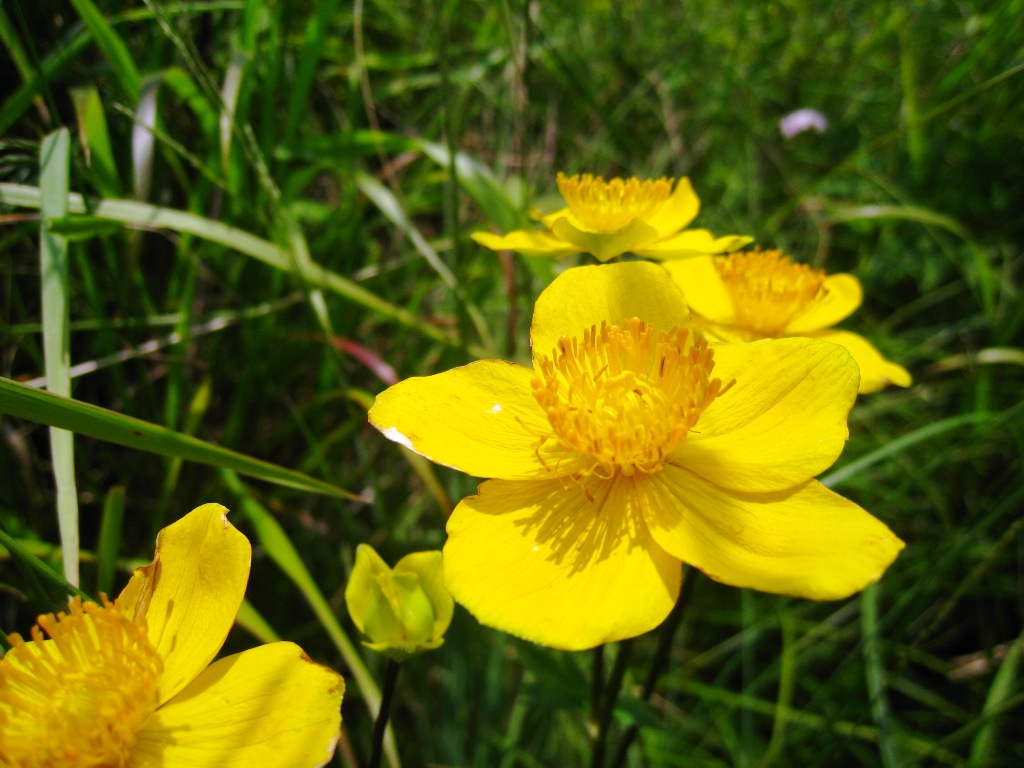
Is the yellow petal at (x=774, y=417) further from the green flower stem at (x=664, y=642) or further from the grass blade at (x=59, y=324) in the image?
the grass blade at (x=59, y=324)

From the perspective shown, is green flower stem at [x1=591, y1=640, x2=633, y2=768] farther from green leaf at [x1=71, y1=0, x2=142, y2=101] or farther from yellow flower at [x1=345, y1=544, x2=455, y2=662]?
green leaf at [x1=71, y1=0, x2=142, y2=101]

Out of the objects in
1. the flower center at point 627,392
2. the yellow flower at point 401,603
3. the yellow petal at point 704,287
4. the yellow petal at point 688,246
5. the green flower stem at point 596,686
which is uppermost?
the yellow petal at point 688,246

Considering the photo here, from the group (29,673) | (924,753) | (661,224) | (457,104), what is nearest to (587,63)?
(457,104)

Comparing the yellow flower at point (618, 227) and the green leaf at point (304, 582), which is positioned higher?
the yellow flower at point (618, 227)

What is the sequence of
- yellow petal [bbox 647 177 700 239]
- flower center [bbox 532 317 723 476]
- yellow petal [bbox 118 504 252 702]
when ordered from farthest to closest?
yellow petal [bbox 647 177 700 239], flower center [bbox 532 317 723 476], yellow petal [bbox 118 504 252 702]

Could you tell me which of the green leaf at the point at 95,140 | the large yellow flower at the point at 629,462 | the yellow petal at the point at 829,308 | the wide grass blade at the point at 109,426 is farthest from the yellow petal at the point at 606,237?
the green leaf at the point at 95,140

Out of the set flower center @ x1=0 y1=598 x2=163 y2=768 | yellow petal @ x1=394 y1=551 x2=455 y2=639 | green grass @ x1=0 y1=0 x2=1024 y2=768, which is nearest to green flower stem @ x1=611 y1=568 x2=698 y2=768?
green grass @ x1=0 y1=0 x2=1024 y2=768

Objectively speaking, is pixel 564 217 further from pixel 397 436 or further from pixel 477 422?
pixel 397 436

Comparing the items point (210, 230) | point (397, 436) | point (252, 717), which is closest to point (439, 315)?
point (210, 230)
